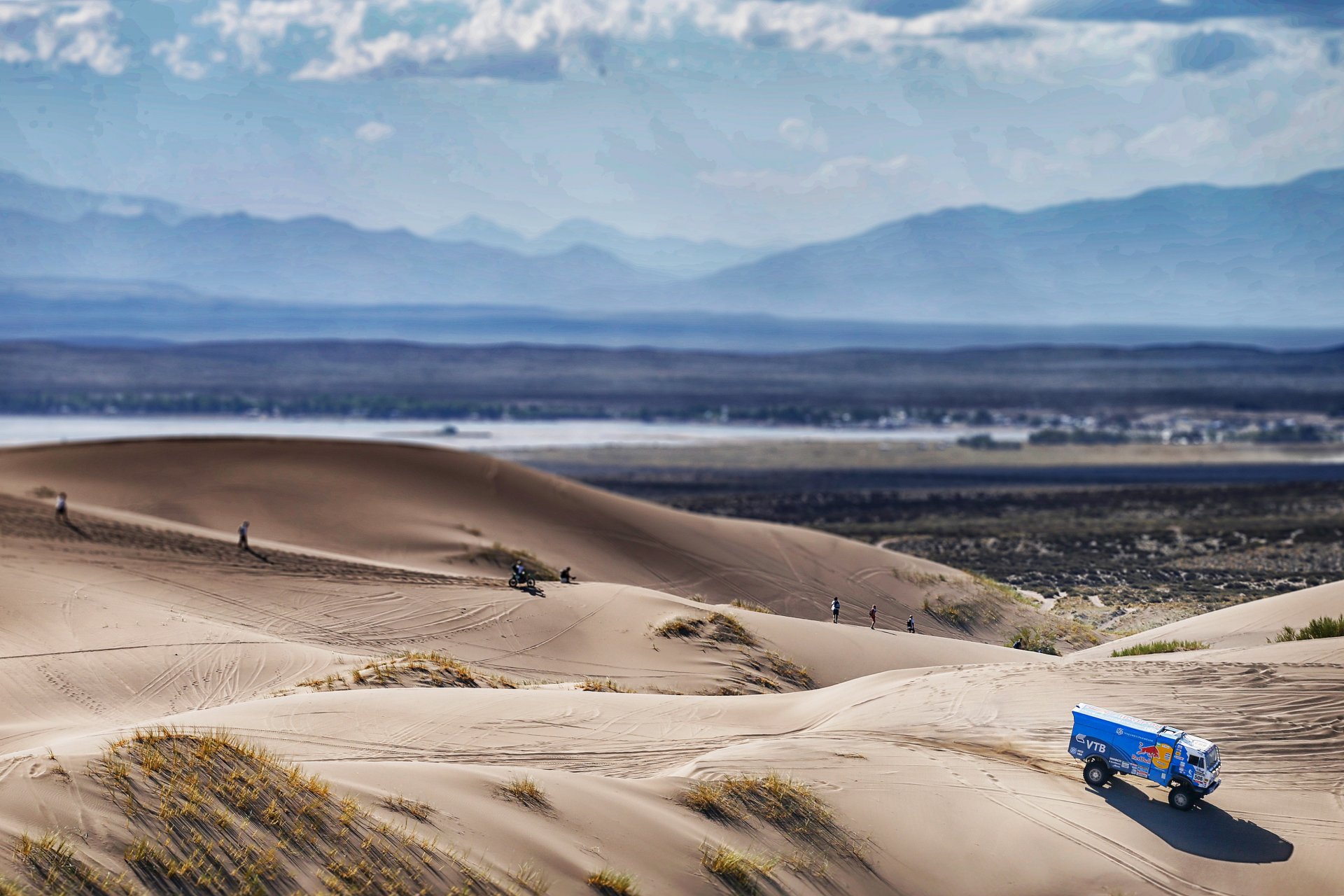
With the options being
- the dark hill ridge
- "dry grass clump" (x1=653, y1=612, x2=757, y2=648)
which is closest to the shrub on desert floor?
"dry grass clump" (x1=653, y1=612, x2=757, y2=648)

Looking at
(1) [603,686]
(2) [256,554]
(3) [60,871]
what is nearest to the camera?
(3) [60,871]

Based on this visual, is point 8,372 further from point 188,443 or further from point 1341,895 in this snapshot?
point 1341,895

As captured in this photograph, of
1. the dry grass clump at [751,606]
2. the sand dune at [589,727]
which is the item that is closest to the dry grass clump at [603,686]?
the sand dune at [589,727]

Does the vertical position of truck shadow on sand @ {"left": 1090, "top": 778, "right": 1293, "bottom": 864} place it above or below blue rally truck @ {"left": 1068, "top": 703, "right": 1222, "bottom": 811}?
below

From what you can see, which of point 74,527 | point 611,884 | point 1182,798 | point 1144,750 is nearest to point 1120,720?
point 1144,750

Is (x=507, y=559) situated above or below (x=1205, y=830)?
below

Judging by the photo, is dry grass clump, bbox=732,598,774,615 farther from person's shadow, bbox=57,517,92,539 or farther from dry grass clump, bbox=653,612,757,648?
person's shadow, bbox=57,517,92,539

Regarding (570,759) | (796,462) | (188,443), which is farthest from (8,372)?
(570,759)

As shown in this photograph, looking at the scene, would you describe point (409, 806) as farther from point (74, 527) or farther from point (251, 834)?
point (74, 527)
